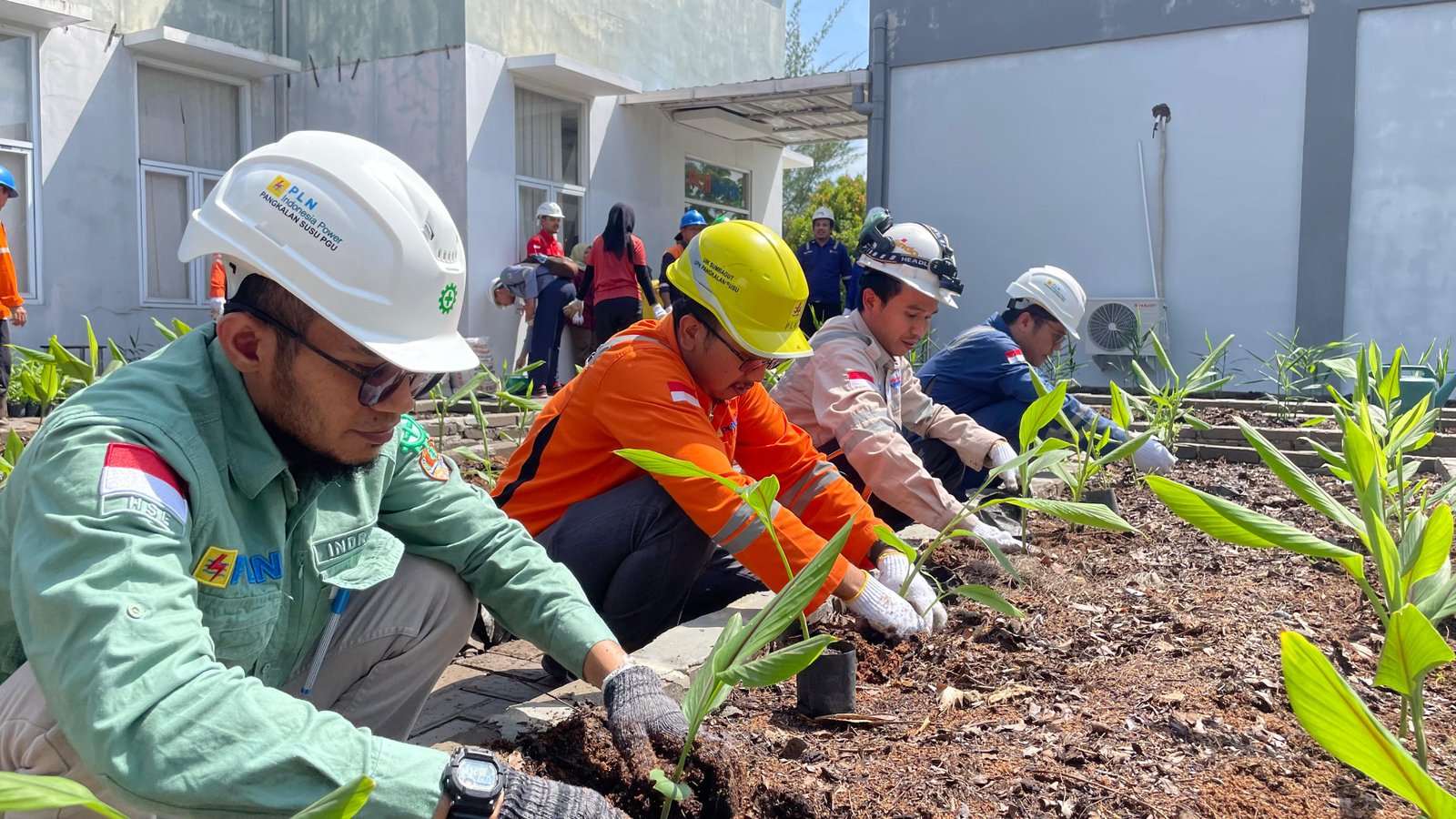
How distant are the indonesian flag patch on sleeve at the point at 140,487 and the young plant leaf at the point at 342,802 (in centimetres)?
51

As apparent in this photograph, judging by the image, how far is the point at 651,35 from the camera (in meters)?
10.9

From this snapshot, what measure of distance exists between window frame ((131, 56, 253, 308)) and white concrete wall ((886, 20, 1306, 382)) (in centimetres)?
569

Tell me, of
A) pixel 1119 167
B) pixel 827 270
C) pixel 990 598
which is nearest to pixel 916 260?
pixel 990 598

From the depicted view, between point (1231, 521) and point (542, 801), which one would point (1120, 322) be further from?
point (542, 801)

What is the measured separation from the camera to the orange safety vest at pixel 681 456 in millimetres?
2258

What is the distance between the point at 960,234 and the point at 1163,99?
1963 millimetres

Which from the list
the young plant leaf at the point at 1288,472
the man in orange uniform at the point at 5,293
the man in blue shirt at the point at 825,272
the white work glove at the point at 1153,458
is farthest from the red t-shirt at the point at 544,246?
the young plant leaf at the point at 1288,472

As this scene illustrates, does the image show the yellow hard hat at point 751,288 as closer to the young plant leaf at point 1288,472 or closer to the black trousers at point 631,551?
the black trousers at point 631,551

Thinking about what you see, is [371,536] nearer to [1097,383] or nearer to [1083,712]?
[1083,712]

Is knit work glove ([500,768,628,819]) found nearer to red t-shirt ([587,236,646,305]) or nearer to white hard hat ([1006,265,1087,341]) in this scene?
white hard hat ([1006,265,1087,341])

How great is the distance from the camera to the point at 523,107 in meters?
9.48

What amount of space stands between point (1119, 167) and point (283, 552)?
879 centimetres

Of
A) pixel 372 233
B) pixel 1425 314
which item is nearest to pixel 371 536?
pixel 372 233

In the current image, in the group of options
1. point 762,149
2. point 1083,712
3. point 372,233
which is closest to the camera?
point 372,233
